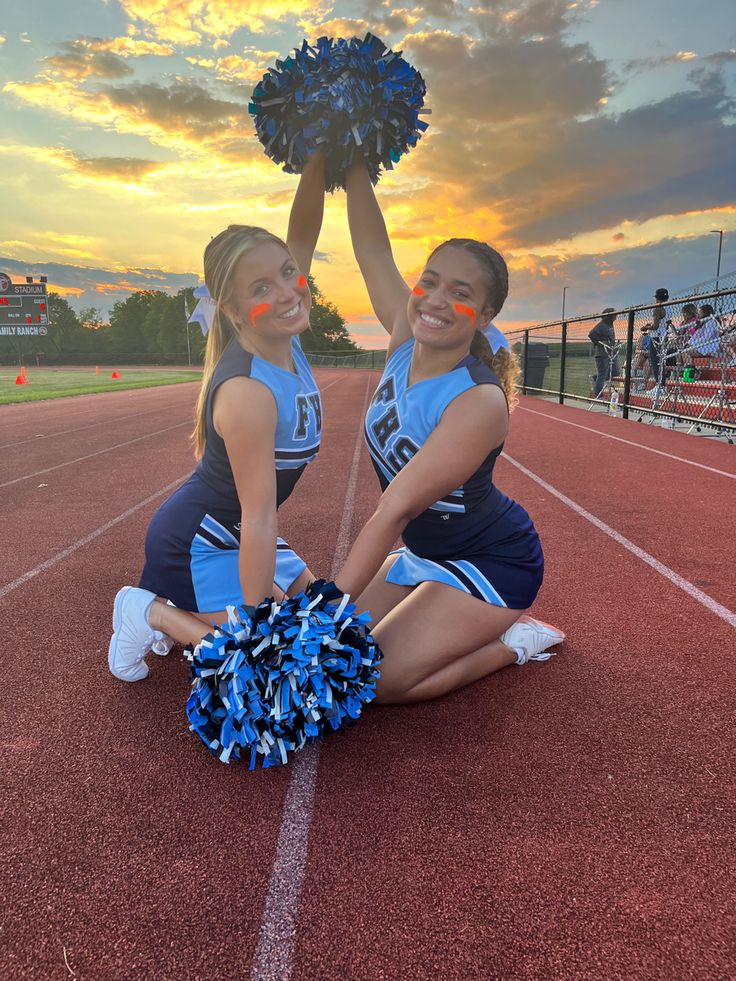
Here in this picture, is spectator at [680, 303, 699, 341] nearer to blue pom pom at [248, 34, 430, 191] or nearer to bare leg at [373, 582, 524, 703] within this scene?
blue pom pom at [248, 34, 430, 191]

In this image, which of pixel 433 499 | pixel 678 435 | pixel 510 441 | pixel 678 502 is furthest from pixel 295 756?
pixel 678 435

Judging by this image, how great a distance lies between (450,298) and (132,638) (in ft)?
6.21

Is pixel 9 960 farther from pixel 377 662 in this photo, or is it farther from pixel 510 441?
pixel 510 441

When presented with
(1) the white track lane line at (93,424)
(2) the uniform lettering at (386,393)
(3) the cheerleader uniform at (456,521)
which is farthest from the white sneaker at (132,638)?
(1) the white track lane line at (93,424)

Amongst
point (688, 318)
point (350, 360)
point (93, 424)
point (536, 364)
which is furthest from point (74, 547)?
point (350, 360)

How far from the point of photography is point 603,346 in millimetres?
15078

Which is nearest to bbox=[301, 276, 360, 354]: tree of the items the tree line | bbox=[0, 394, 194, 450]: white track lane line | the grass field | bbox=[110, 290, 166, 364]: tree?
the tree line

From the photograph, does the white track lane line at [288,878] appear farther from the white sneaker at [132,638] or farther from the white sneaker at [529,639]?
the white sneaker at [529,639]

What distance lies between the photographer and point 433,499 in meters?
2.31

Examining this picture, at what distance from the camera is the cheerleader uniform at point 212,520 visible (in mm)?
2559

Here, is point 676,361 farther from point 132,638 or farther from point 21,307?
point 21,307

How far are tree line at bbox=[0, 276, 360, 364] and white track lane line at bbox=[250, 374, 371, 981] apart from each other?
81647 mm

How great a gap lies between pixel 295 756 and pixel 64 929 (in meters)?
0.88

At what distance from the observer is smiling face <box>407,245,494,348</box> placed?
2418mm
